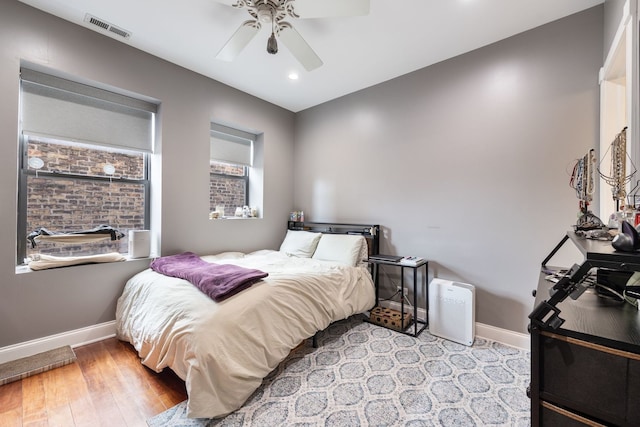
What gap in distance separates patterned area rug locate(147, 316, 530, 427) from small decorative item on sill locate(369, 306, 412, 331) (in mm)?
179

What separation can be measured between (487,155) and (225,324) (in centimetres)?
272

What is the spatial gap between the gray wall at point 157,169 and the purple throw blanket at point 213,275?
0.56 metres

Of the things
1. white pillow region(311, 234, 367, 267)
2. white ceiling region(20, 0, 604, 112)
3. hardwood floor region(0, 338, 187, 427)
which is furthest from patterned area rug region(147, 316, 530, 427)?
white ceiling region(20, 0, 604, 112)

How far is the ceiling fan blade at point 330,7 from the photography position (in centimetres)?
169

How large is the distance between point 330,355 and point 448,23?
3.02m

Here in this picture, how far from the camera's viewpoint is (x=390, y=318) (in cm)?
280

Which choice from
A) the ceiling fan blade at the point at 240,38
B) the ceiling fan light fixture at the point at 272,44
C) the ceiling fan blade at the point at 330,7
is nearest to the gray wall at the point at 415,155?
the ceiling fan blade at the point at 240,38

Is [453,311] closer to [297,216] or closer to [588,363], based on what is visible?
[588,363]

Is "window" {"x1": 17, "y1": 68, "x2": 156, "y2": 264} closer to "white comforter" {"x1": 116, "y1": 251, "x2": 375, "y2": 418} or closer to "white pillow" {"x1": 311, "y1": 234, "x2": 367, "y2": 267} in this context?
"white comforter" {"x1": 116, "y1": 251, "x2": 375, "y2": 418}

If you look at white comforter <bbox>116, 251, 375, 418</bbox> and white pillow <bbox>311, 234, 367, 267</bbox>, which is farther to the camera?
white pillow <bbox>311, 234, 367, 267</bbox>

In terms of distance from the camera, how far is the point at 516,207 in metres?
2.43

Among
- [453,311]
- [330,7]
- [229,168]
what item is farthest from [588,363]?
[229,168]

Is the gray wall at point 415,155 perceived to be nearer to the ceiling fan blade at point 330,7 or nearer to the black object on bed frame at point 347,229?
the black object on bed frame at point 347,229

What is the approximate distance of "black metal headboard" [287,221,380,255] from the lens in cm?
327
